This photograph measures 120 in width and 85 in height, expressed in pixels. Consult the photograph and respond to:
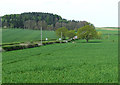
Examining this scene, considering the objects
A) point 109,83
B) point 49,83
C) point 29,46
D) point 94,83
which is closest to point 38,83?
point 49,83

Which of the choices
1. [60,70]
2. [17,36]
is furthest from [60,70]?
[17,36]

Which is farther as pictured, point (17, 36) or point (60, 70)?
point (17, 36)

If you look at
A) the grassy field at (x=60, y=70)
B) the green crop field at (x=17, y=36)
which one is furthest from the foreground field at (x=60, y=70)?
the green crop field at (x=17, y=36)

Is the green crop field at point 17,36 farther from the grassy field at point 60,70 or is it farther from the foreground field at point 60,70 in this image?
the foreground field at point 60,70

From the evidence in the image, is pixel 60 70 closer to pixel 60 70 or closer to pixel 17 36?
pixel 60 70

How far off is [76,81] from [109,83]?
1768mm

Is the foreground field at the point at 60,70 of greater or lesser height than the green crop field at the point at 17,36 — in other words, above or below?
below

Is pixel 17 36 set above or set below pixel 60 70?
above

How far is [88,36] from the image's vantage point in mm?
98812

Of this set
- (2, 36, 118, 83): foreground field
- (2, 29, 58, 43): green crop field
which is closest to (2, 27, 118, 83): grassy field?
(2, 36, 118, 83): foreground field

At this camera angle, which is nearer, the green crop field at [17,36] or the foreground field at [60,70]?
the foreground field at [60,70]

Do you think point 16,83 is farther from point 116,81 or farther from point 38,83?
point 116,81

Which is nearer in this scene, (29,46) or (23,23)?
(29,46)

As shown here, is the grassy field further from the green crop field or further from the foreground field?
the green crop field
